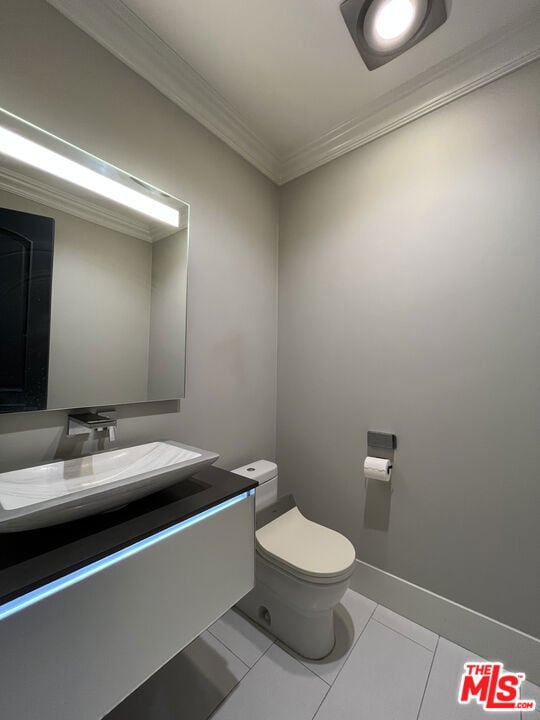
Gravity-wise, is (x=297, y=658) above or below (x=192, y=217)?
below

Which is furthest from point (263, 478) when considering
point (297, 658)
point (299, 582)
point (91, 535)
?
point (91, 535)

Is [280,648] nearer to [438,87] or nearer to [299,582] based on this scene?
[299,582]

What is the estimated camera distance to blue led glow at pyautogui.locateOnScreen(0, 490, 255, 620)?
22.5 inches

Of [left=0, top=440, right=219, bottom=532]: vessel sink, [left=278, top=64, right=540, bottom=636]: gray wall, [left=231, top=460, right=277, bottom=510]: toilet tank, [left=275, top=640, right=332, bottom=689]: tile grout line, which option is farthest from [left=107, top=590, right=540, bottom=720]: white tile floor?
[left=0, top=440, right=219, bottom=532]: vessel sink

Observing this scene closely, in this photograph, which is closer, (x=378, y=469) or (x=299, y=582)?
(x=299, y=582)

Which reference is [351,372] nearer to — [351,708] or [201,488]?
[201,488]

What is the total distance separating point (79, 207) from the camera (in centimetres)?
117

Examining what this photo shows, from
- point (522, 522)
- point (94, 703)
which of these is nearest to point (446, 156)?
point (522, 522)

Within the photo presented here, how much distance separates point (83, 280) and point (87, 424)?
0.57 metres

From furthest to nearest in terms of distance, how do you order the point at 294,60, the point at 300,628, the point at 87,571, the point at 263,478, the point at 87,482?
the point at 263,478 → the point at 294,60 → the point at 300,628 → the point at 87,482 → the point at 87,571

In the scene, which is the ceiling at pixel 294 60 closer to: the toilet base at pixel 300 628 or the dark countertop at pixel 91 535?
the dark countertop at pixel 91 535

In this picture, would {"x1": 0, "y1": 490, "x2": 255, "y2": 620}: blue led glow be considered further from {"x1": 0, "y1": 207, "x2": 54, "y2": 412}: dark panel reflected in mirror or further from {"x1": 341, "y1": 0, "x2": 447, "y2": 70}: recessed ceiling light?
{"x1": 341, "y1": 0, "x2": 447, "y2": 70}: recessed ceiling light

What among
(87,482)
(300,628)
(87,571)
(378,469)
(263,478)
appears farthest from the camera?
(263,478)
